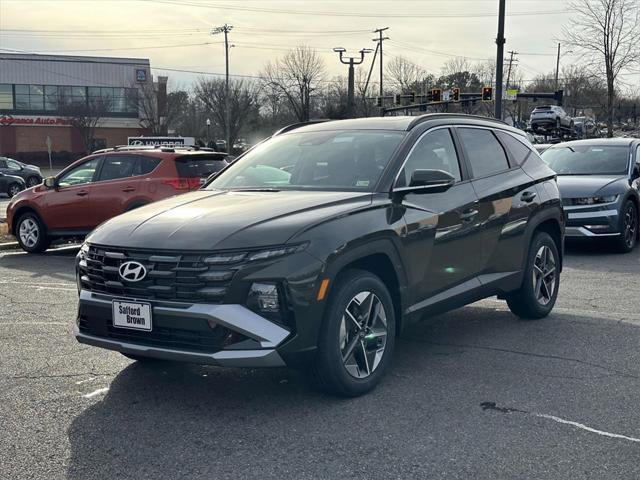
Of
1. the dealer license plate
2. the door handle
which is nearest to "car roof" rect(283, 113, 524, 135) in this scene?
the door handle

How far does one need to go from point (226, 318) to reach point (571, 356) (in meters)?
3.00

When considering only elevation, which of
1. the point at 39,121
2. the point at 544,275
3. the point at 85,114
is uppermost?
the point at 85,114

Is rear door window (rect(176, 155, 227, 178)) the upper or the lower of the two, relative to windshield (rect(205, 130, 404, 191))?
→ lower

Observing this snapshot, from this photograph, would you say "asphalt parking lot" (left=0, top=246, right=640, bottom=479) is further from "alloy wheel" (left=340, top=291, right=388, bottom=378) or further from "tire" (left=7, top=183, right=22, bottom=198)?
"tire" (left=7, top=183, right=22, bottom=198)

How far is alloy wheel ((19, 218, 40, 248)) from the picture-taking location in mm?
12320

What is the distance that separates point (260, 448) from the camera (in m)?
3.90

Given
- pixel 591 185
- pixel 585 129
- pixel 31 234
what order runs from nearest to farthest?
pixel 591 185
pixel 31 234
pixel 585 129

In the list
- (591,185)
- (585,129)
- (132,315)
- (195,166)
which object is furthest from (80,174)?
(585,129)

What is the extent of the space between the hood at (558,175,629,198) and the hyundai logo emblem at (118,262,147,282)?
27.9 ft

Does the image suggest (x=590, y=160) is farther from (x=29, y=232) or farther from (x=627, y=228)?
(x=29, y=232)

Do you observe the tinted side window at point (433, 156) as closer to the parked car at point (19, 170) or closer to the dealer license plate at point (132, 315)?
the dealer license plate at point (132, 315)

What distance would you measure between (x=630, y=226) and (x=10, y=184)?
84.7ft

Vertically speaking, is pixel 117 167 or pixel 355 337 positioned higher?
pixel 117 167

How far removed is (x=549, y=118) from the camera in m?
47.7
